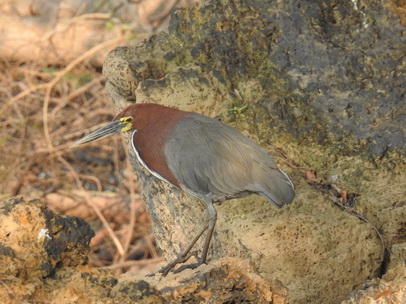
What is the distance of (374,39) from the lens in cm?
365

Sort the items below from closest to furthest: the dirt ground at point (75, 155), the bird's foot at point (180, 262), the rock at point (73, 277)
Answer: the rock at point (73, 277) → the bird's foot at point (180, 262) → the dirt ground at point (75, 155)

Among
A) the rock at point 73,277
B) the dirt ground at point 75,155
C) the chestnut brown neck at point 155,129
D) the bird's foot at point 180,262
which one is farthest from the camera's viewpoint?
the dirt ground at point 75,155

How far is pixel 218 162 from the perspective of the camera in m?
3.12

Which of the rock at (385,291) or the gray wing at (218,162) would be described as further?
the gray wing at (218,162)

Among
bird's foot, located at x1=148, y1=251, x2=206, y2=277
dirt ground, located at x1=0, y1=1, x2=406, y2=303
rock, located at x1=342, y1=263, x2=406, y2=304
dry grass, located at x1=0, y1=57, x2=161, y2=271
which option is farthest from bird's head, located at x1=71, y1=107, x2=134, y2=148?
dry grass, located at x1=0, y1=57, x2=161, y2=271

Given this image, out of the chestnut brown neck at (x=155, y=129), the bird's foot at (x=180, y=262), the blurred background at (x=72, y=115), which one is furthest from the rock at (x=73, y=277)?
the blurred background at (x=72, y=115)

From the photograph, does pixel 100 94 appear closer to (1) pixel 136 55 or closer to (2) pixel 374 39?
(1) pixel 136 55

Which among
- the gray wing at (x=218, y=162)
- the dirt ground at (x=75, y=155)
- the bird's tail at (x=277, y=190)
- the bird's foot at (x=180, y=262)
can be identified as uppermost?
the gray wing at (x=218, y=162)

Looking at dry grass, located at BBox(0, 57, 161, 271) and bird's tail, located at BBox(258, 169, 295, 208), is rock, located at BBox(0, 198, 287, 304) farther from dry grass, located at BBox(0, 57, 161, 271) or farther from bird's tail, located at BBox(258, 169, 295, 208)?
dry grass, located at BBox(0, 57, 161, 271)

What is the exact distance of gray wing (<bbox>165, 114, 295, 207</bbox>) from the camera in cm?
308

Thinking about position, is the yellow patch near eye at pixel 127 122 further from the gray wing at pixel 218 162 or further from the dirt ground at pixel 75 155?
the dirt ground at pixel 75 155

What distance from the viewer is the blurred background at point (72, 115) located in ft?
19.8

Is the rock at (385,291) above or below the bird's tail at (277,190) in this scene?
below

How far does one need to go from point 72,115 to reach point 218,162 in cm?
353
